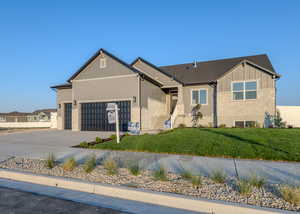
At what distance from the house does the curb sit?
11.1m

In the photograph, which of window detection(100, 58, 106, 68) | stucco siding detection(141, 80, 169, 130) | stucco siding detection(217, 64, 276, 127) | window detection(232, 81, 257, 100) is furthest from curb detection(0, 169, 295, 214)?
window detection(232, 81, 257, 100)

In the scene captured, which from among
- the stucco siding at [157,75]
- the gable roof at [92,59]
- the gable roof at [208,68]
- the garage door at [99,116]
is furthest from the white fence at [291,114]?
the gable roof at [92,59]

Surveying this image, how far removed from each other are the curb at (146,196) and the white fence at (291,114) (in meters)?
19.7

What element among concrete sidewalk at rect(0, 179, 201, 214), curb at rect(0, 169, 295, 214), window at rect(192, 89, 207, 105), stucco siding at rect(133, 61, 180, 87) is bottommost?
concrete sidewalk at rect(0, 179, 201, 214)

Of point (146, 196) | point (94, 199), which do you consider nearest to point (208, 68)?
point (146, 196)

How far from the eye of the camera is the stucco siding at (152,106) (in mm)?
18141

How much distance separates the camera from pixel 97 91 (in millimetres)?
19141

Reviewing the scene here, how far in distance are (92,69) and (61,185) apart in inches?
597

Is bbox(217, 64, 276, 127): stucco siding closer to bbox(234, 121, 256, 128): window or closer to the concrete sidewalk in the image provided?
bbox(234, 121, 256, 128): window

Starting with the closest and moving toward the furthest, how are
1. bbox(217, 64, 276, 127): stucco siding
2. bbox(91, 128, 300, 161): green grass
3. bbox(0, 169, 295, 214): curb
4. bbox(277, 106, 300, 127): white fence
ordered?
1. bbox(0, 169, 295, 214): curb
2. bbox(91, 128, 300, 161): green grass
3. bbox(217, 64, 276, 127): stucco siding
4. bbox(277, 106, 300, 127): white fence

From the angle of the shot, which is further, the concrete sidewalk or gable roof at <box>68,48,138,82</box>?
gable roof at <box>68,48,138,82</box>

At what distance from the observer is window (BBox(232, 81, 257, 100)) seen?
17781mm

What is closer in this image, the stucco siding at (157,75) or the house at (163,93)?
the house at (163,93)

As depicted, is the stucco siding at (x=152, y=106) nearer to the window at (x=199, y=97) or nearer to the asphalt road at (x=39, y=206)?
the window at (x=199, y=97)
